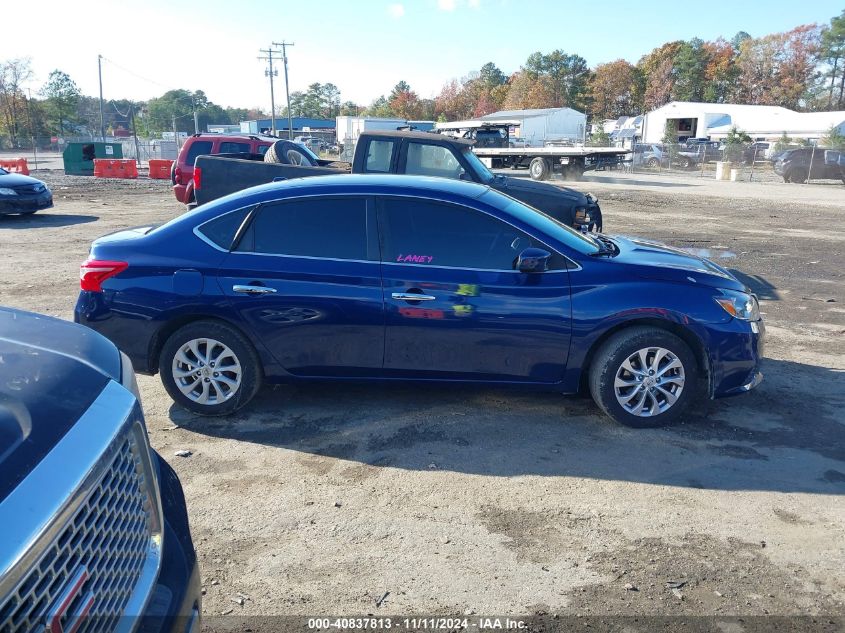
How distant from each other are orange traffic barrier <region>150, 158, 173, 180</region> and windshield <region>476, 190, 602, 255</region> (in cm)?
2811

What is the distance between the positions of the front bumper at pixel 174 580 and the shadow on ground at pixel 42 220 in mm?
15073

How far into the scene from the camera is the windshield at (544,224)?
507cm

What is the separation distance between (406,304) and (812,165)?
32.0 m

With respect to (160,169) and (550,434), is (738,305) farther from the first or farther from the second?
(160,169)

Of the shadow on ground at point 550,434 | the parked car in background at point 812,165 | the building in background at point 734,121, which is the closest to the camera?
the shadow on ground at point 550,434

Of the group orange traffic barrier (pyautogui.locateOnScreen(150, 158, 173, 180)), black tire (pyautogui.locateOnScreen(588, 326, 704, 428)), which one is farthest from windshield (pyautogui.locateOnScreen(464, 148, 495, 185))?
orange traffic barrier (pyautogui.locateOnScreen(150, 158, 173, 180))

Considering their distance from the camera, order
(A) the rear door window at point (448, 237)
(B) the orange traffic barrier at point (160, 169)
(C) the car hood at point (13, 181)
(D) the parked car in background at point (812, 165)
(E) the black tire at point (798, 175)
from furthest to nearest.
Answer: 1. (E) the black tire at point (798, 175)
2. (B) the orange traffic barrier at point (160, 169)
3. (D) the parked car in background at point (812, 165)
4. (C) the car hood at point (13, 181)
5. (A) the rear door window at point (448, 237)

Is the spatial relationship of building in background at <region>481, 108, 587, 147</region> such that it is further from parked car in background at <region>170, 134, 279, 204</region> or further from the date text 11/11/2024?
the date text 11/11/2024

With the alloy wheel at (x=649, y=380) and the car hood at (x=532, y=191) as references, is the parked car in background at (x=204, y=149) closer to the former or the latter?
the car hood at (x=532, y=191)

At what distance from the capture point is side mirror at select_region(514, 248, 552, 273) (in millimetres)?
4762

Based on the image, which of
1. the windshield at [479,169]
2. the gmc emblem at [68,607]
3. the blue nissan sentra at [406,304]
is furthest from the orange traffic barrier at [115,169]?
the gmc emblem at [68,607]

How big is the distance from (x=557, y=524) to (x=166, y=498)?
217 centimetres

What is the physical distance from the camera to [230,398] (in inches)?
199

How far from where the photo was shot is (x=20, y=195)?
16172 millimetres
